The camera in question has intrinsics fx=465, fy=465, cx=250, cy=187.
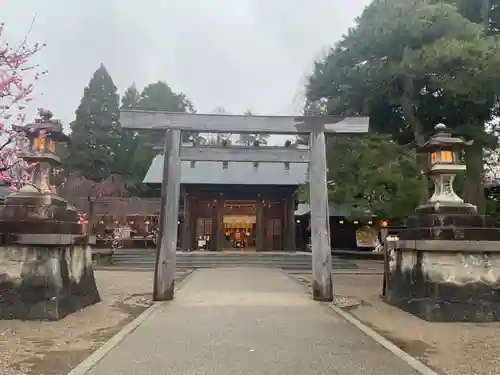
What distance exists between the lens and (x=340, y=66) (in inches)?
587

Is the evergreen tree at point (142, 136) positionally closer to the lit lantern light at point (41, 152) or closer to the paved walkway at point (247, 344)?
the lit lantern light at point (41, 152)

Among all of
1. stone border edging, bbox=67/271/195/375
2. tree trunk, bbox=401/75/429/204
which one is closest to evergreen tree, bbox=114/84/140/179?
tree trunk, bbox=401/75/429/204

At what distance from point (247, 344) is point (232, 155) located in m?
6.26

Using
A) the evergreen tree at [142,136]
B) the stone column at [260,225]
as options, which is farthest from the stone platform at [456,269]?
the evergreen tree at [142,136]

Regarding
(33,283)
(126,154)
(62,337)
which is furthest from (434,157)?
(126,154)

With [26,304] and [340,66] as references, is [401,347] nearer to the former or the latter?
[26,304]

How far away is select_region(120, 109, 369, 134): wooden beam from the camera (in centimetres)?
1105

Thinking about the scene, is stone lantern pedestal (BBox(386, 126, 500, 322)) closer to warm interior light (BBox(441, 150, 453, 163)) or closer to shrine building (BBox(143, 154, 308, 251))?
warm interior light (BBox(441, 150, 453, 163))

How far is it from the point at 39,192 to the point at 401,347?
22.6 ft

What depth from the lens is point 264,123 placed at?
11312 millimetres

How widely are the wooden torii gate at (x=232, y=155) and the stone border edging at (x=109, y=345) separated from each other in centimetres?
168

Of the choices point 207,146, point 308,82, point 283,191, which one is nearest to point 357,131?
point 207,146

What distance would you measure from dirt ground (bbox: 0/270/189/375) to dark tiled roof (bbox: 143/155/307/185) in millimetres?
15993

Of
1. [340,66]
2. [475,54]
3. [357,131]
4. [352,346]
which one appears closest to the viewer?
[352,346]
